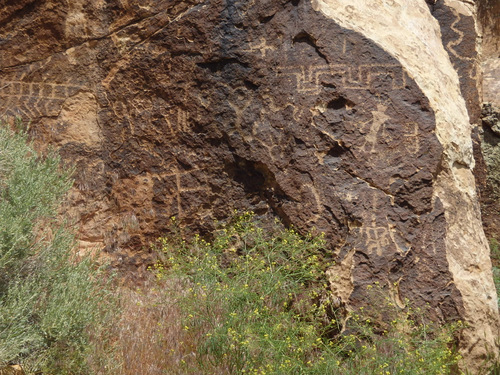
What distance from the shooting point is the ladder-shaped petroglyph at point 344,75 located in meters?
4.25

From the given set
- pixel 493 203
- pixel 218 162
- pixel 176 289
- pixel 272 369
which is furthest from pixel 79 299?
pixel 493 203

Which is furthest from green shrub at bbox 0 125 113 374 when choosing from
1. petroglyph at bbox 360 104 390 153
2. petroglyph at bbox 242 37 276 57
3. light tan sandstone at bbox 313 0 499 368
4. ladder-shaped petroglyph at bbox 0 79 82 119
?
light tan sandstone at bbox 313 0 499 368

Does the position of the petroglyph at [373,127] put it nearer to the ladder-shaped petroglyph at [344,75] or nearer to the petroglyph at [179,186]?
the ladder-shaped petroglyph at [344,75]

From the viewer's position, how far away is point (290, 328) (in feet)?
12.6

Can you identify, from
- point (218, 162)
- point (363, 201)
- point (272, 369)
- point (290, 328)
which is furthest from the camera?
point (218, 162)

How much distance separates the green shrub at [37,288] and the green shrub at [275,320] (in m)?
0.54

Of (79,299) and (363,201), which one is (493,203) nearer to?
(363,201)

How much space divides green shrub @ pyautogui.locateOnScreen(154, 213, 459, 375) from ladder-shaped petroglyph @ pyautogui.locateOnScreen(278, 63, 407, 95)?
39.3 inches

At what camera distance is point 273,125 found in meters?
4.46

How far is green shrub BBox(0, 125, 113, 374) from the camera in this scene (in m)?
3.32

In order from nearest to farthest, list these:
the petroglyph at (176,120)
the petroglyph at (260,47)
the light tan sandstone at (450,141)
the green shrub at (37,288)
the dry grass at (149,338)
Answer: the green shrub at (37,288)
the dry grass at (149,338)
the light tan sandstone at (450,141)
the petroglyph at (260,47)
the petroglyph at (176,120)

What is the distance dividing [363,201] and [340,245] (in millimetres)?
323

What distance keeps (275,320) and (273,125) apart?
1367 mm

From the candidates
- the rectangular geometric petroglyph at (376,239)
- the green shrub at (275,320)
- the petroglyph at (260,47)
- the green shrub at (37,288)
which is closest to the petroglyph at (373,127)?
the rectangular geometric petroglyph at (376,239)
